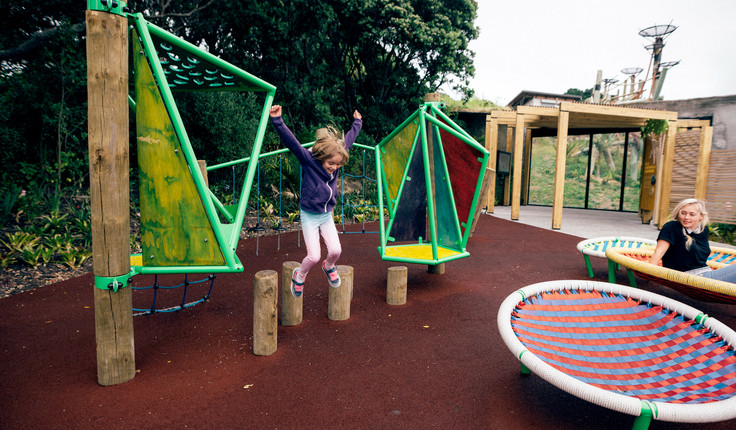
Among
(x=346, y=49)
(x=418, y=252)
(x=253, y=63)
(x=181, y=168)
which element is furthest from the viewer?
(x=346, y=49)

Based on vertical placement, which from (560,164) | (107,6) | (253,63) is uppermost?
(253,63)

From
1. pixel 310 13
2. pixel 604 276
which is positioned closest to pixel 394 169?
pixel 604 276

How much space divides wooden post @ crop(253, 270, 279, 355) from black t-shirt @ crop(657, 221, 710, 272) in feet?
10.4

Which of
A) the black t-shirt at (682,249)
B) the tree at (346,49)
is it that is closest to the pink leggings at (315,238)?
the black t-shirt at (682,249)

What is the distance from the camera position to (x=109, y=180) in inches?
81.0

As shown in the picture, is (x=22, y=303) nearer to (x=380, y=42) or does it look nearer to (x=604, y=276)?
(x=604, y=276)

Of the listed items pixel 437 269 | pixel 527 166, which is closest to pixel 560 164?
pixel 437 269

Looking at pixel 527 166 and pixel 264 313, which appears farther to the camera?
pixel 527 166

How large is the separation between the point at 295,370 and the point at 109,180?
1523 millimetres

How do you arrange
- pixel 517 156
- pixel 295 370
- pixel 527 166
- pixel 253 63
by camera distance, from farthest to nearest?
1. pixel 527 166
2. pixel 253 63
3. pixel 517 156
4. pixel 295 370

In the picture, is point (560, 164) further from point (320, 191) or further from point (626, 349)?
point (320, 191)

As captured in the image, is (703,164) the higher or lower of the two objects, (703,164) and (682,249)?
the higher

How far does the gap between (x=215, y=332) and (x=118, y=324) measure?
2.95 feet

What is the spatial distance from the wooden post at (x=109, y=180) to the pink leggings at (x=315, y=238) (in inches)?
49.8
